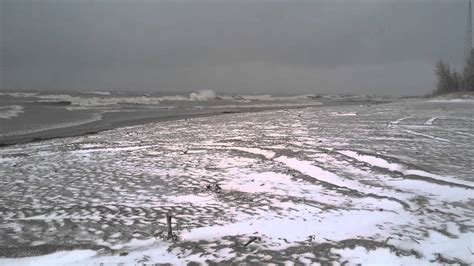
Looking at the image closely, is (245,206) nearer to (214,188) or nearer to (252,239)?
(214,188)

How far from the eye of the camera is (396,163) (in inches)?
371

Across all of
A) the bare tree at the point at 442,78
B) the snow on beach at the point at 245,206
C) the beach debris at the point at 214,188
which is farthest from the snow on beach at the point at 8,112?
the bare tree at the point at 442,78

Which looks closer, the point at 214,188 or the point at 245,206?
the point at 245,206

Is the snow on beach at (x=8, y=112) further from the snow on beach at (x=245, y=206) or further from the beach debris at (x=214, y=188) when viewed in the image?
the beach debris at (x=214, y=188)

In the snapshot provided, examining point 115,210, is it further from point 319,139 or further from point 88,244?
point 319,139

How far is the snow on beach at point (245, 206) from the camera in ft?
15.5

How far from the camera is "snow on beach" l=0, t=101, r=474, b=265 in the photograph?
4.73 m

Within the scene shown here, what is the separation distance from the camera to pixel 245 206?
643 cm

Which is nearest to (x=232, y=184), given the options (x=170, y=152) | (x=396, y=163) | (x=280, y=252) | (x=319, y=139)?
(x=280, y=252)

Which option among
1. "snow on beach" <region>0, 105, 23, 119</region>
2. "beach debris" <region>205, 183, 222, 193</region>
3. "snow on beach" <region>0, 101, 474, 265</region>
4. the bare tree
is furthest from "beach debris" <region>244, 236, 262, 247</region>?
the bare tree

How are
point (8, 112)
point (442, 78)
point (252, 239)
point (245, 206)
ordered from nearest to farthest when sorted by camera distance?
point (252, 239) → point (245, 206) → point (8, 112) → point (442, 78)

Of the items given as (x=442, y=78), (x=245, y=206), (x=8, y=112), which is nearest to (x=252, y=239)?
(x=245, y=206)

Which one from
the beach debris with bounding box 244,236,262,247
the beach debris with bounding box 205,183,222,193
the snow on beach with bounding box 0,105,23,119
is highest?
the beach debris with bounding box 244,236,262,247

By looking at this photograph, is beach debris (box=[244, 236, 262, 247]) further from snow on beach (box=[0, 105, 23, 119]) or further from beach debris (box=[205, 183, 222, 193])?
snow on beach (box=[0, 105, 23, 119])
